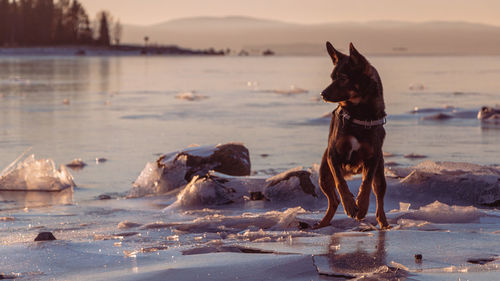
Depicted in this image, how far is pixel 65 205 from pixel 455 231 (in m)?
4.73

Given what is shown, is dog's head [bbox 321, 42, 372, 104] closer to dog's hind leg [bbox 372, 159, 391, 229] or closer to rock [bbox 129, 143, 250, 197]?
dog's hind leg [bbox 372, 159, 391, 229]

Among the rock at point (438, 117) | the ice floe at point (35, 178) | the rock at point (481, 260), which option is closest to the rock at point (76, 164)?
the ice floe at point (35, 178)

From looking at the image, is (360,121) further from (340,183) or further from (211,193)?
(211,193)

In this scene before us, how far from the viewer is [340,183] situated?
511cm

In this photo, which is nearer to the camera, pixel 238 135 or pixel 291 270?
pixel 291 270

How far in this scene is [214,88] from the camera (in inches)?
1326

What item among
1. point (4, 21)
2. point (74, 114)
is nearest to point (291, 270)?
point (74, 114)

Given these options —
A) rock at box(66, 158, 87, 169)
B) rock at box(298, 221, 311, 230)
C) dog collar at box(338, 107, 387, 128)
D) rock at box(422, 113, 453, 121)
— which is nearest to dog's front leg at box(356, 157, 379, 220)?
dog collar at box(338, 107, 387, 128)

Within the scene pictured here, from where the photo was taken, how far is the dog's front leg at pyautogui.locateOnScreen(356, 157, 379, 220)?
5.12 metres

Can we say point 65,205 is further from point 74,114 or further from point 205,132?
point 74,114

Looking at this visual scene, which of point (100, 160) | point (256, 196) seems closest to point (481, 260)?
point (256, 196)

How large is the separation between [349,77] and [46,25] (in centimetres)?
17316

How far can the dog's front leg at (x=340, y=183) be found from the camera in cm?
511

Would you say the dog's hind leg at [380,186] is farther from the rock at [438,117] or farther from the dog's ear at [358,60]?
the rock at [438,117]
